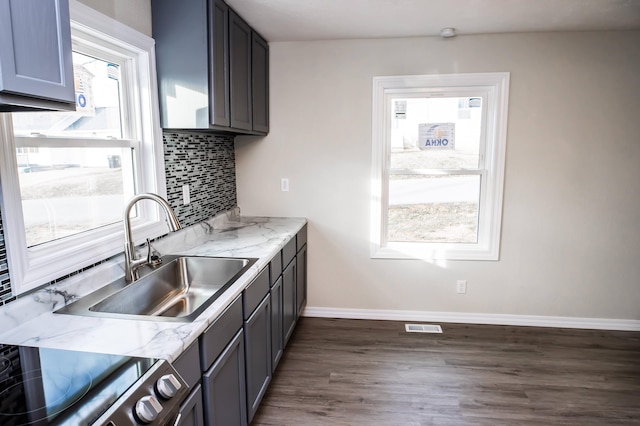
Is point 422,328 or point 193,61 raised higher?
point 193,61

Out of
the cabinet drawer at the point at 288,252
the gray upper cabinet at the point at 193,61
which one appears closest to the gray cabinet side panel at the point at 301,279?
the cabinet drawer at the point at 288,252

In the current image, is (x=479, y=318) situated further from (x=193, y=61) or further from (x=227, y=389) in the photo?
(x=193, y=61)

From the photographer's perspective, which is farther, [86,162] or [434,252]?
[434,252]

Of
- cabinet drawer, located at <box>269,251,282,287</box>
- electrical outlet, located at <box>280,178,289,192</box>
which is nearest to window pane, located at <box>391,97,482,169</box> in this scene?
electrical outlet, located at <box>280,178,289,192</box>

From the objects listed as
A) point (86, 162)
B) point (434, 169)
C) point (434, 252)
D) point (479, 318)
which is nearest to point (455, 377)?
point (479, 318)

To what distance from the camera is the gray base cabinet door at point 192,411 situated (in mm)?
1236

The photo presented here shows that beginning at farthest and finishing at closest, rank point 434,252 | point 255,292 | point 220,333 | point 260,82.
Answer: point 434,252, point 260,82, point 255,292, point 220,333

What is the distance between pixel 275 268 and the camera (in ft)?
7.66

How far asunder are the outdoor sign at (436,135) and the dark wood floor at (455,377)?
149cm

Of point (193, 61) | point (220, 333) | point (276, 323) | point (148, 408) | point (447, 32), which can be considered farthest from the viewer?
point (447, 32)

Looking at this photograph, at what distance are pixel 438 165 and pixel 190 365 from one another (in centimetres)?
252

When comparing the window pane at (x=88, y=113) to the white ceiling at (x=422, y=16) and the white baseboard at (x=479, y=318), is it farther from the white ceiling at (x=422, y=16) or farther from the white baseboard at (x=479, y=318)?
the white baseboard at (x=479, y=318)

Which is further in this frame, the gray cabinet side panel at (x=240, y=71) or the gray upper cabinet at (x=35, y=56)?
the gray cabinet side panel at (x=240, y=71)

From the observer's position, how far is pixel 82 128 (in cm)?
180
